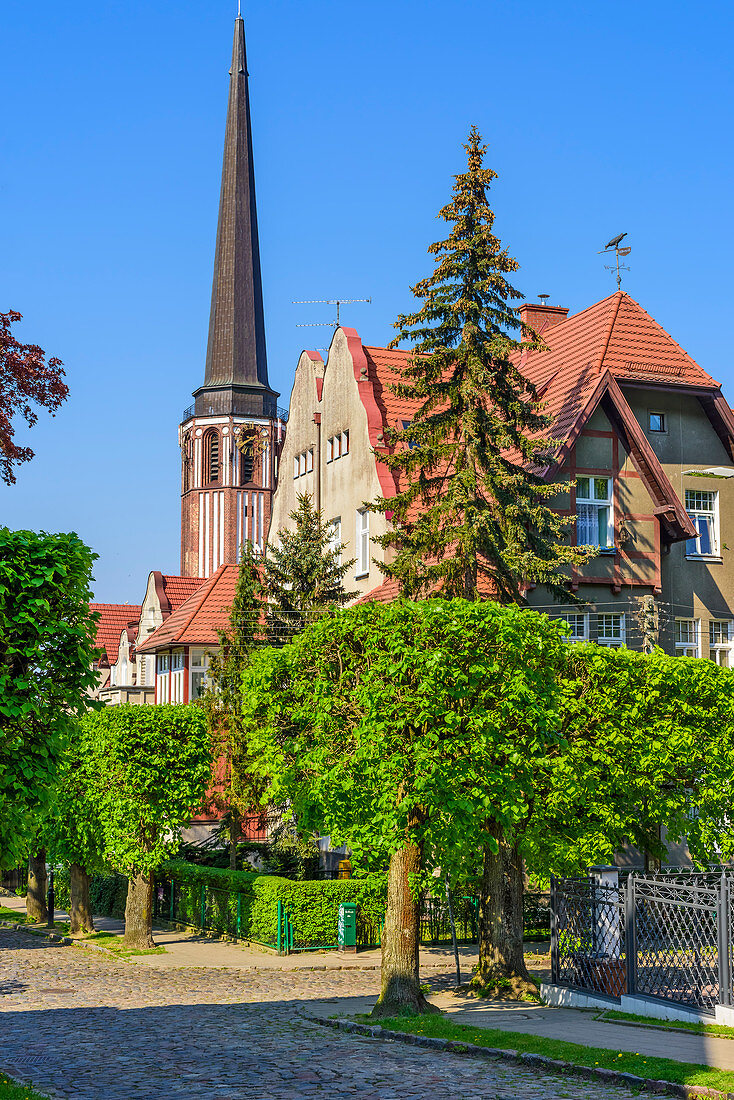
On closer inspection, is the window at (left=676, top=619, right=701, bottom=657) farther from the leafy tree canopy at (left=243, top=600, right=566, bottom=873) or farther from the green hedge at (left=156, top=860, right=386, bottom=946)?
the leafy tree canopy at (left=243, top=600, right=566, bottom=873)

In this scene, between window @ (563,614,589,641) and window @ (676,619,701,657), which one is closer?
window @ (563,614,589,641)

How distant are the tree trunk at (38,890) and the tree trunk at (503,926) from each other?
845 inches

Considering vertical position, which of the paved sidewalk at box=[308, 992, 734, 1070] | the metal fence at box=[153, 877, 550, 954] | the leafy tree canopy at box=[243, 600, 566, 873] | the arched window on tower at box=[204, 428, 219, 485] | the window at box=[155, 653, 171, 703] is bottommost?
the metal fence at box=[153, 877, 550, 954]

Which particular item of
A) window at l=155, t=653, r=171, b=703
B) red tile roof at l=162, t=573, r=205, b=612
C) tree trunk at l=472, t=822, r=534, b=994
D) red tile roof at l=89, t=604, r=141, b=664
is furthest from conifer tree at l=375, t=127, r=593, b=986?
red tile roof at l=89, t=604, r=141, b=664

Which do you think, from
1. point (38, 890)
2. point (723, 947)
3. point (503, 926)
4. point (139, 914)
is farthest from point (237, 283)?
point (723, 947)

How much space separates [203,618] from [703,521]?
21.2m

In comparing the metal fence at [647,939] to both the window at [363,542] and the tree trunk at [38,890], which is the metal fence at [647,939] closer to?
the window at [363,542]

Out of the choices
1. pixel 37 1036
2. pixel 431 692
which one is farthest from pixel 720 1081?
pixel 37 1036

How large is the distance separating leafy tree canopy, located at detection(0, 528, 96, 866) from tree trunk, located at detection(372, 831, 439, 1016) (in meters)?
8.19

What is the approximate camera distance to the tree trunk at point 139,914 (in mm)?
31984

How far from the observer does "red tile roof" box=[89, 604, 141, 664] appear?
3100 inches

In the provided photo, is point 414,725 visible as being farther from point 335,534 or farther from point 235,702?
point 335,534

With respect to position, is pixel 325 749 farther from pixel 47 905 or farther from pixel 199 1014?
pixel 47 905

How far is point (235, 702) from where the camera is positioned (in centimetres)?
3778
